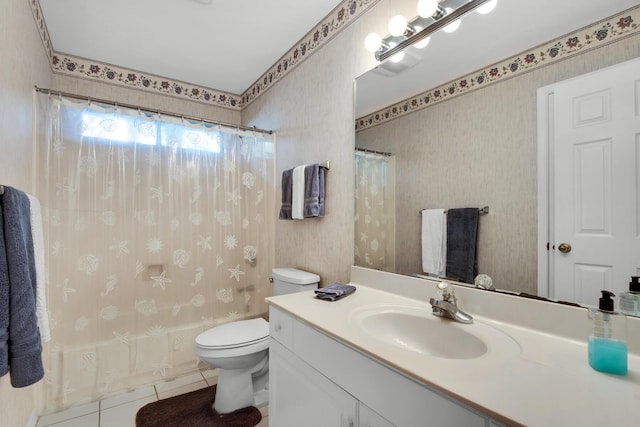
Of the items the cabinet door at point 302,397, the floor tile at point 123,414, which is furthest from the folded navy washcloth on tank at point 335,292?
the floor tile at point 123,414

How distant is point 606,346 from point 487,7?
3.92 feet

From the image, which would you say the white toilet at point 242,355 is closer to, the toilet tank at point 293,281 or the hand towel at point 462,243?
the toilet tank at point 293,281

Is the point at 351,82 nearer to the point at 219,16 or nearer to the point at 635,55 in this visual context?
the point at 219,16

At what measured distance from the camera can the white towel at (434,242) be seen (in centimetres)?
128

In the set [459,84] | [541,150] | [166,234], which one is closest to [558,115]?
[541,150]


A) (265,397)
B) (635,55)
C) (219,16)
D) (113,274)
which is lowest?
(265,397)

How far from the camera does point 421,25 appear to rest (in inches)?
52.1

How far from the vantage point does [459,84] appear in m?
1.22

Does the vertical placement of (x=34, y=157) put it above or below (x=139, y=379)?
above

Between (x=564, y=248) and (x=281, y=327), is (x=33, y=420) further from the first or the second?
(x=564, y=248)

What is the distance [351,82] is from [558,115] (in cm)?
104

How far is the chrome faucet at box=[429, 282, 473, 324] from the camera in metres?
1.05

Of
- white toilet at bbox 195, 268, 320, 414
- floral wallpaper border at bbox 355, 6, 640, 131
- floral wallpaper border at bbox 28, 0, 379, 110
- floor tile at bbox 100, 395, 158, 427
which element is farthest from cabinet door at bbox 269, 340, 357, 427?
floral wallpaper border at bbox 28, 0, 379, 110

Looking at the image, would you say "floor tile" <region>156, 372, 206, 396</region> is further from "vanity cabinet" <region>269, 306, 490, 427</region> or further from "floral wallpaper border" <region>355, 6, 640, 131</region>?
"floral wallpaper border" <region>355, 6, 640, 131</region>
